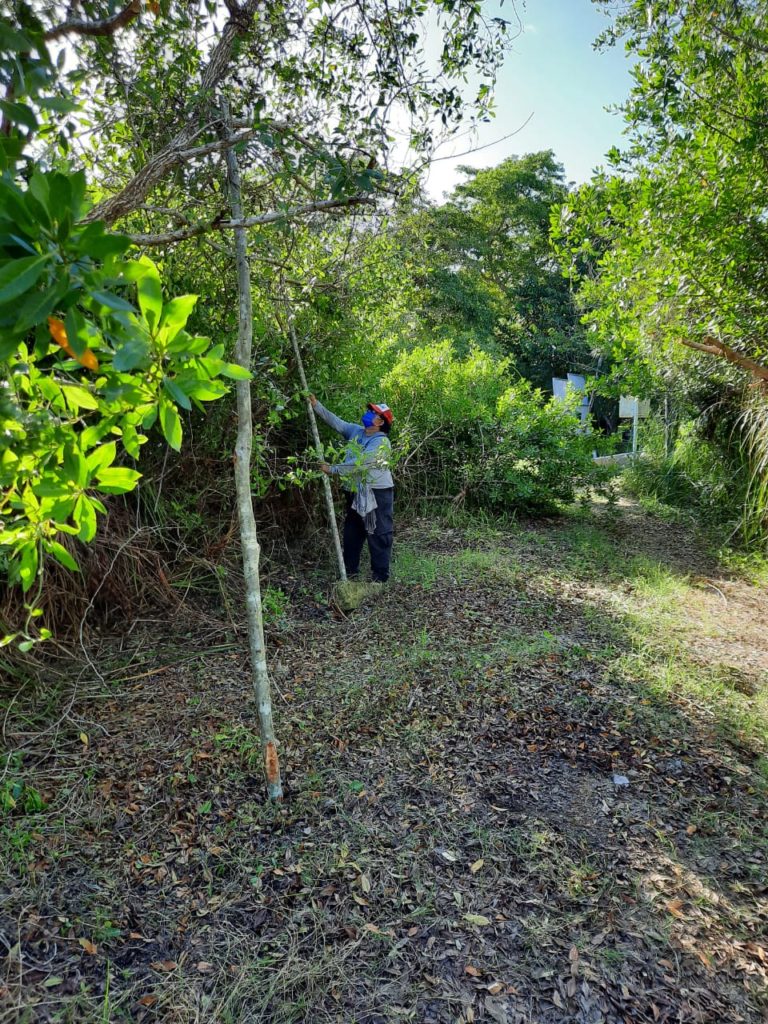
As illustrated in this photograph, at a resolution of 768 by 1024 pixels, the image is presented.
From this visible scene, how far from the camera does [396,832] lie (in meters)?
2.40

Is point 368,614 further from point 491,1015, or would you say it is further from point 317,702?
point 491,1015

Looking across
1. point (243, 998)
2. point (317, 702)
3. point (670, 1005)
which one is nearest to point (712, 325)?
point (317, 702)

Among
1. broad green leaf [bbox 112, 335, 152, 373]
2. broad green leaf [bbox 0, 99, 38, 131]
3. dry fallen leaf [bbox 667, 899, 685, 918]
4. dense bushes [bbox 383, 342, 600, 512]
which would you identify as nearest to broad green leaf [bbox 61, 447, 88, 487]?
broad green leaf [bbox 112, 335, 152, 373]

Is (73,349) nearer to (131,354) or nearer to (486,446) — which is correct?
(131,354)

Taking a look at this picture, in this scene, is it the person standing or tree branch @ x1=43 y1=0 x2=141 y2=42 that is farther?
the person standing

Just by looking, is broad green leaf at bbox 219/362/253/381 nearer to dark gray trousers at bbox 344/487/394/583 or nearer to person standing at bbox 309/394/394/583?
person standing at bbox 309/394/394/583

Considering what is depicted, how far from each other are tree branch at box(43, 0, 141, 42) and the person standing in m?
2.75

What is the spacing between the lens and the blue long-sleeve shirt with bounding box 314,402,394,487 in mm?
4355

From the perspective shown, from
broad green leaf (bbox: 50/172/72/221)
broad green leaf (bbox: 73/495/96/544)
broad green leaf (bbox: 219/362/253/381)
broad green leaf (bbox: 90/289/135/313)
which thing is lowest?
broad green leaf (bbox: 73/495/96/544)

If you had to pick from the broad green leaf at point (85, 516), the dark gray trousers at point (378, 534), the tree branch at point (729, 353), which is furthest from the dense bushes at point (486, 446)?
the broad green leaf at point (85, 516)

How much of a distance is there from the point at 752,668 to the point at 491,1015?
2.96 metres

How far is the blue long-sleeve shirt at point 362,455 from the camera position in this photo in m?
4.36

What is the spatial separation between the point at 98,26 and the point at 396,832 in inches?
120

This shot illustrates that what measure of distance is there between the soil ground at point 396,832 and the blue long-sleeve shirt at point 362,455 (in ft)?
3.92
